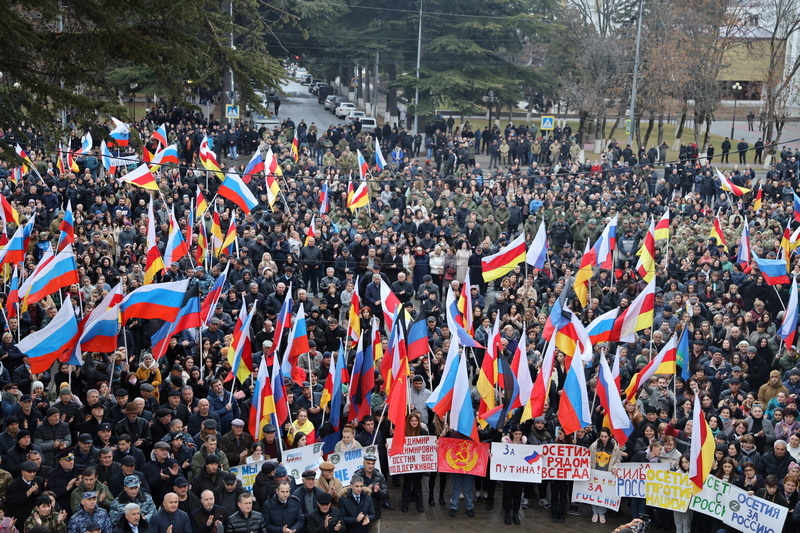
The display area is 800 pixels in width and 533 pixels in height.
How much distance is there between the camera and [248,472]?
1198 cm

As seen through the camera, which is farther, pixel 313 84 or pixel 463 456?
pixel 313 84

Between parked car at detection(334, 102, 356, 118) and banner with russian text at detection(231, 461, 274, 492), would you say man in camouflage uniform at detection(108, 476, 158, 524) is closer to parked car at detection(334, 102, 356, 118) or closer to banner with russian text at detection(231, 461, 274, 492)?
banner with russian text at detection(231, 461, 274, 492)

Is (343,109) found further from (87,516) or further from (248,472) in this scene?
(87,516)

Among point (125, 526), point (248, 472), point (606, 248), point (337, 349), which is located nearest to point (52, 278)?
point (337, 349)

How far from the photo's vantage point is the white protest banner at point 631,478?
12.5 m

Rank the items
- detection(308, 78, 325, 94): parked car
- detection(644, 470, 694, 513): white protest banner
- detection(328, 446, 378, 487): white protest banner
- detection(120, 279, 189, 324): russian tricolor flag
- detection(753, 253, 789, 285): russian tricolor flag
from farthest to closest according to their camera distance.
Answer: detection(308, 78, 325, 94): parked car → detection(753, 253, 789, 285): russian tricolor flag → detection(120, 279, 189, 324): russian tricolor flag → detection(328, 446, 378, 487): white protest banner → detection(644, 470, 694, 513): white protest banner

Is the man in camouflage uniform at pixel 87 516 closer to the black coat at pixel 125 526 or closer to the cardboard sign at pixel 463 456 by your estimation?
the black coat at pixel 125 526

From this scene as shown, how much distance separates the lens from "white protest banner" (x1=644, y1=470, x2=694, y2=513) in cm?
1223

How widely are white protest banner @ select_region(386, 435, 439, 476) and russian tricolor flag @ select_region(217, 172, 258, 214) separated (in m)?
8.61

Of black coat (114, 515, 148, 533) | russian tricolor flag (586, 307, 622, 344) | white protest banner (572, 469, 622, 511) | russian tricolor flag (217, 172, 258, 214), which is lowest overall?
white protest banner (572, 469, 622, 511)

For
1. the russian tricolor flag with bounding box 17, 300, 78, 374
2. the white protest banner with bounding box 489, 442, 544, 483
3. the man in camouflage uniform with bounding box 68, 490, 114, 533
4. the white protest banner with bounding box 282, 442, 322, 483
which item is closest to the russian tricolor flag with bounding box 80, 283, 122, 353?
the russian tricolor flag with bounding box 17, 300, 78, 374

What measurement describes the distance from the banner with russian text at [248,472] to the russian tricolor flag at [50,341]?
9.70 feet

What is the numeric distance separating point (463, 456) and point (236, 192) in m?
9.11

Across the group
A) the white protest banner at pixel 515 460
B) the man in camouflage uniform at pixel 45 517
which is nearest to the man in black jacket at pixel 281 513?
the man in camouflage uniform at pixel 45 517
